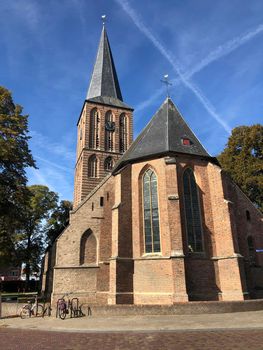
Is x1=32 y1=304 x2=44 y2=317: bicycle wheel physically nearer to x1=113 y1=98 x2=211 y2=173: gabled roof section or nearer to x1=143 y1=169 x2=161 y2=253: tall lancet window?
x1=143 y1=169 x2=161 y2=253: tall lancet window

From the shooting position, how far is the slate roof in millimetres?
37319

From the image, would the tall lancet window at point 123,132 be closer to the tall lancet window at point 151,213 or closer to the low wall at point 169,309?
the tall lancet window at point 151,213

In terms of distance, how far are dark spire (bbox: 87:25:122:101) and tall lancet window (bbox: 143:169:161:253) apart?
70.8ft

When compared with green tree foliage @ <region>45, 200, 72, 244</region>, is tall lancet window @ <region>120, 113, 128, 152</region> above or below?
above

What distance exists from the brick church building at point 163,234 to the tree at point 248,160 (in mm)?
A: 5695

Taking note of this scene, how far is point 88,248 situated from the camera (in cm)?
2072

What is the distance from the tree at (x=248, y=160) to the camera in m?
28.5

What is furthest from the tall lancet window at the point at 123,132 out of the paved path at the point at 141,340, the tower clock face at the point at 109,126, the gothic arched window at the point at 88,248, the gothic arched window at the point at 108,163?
the paved path at the point at 141,340

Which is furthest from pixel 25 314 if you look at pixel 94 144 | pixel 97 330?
pixel 94 144

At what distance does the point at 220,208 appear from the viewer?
18.0 m

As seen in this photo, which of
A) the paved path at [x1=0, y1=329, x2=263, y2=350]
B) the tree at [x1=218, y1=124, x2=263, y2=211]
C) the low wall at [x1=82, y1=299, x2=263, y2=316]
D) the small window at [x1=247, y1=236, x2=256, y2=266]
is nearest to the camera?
the paved path at [x1=0, y1=329, x2=263, y2=350]

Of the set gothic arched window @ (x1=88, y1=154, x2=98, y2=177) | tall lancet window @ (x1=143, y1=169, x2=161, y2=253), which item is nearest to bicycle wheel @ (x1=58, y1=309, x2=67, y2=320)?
tall lancet window @ (x1=143, y1=169, x2=161, y2=253)

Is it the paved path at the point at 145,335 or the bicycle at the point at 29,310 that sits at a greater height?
the bicycle at the point at 29,310

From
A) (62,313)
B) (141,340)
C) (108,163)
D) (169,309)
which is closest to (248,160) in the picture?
(108,163)
